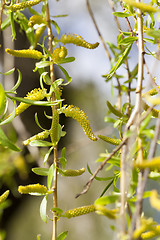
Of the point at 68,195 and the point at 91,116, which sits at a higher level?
the point at 91,116

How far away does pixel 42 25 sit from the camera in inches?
28.1

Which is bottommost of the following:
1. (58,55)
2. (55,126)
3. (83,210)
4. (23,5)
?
(83,210)

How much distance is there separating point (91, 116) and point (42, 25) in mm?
2456

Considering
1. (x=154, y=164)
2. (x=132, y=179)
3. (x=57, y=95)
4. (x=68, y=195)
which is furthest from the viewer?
(x=68, y=195)

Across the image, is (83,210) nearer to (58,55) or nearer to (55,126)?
(55,126)

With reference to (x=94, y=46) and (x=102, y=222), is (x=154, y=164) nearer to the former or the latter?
(x=94, y=46)

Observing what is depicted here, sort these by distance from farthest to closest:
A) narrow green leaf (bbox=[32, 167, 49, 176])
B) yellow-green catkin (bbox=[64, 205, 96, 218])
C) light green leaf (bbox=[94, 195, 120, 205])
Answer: narrow green leaf (bbox=[32, 167, 49, 176]), yellow-green catkin (bbox=[64, 205, 96, 218]), light green leaf (bbox=[94, 195, 120, 205])

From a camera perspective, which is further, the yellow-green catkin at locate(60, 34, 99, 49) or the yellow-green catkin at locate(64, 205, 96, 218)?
the yellow-green catkin at locate(60, 34, 99, 49)

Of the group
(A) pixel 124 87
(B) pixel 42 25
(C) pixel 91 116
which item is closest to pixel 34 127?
(A) pixel 124 87

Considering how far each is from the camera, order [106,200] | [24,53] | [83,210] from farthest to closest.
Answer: [24,53], [83,210], [106,200]

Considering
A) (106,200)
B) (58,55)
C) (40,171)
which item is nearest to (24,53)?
(58,55)

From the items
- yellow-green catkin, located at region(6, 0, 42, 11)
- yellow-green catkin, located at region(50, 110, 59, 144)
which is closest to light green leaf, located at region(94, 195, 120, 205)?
yellow-green catkin, located at region(50, 110, 59, 144)

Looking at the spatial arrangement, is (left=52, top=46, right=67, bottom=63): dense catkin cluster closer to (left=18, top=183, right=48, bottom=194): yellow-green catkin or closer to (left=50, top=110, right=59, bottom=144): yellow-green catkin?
(left=50, top=110, right=59, bottom=144): yellow-green catkin

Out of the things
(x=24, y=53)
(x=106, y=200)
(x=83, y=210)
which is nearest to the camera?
(x=106, y=200)
